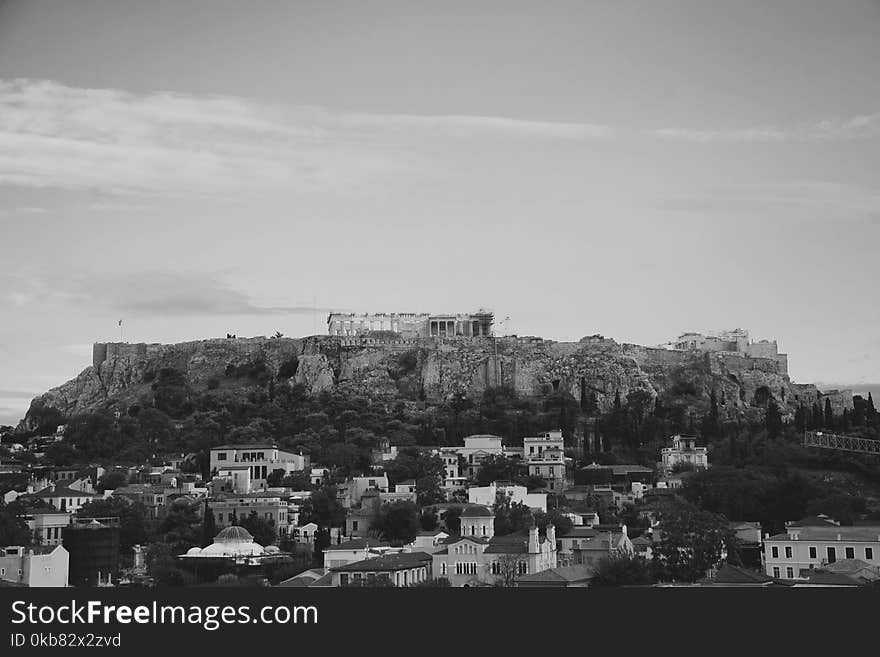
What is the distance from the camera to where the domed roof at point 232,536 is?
1059 inches

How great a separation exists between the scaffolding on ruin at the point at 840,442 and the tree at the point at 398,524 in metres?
10.3

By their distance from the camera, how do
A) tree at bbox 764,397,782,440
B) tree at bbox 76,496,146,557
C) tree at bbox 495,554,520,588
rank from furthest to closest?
tree at bbox 764,397,782,440, tree at bbox 76,496,146,557, tree at bbox 495,554,520,588

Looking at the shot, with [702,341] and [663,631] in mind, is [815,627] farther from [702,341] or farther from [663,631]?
[702,341]

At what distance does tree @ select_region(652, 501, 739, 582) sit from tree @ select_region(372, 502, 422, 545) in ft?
18.6

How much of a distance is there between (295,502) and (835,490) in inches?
406

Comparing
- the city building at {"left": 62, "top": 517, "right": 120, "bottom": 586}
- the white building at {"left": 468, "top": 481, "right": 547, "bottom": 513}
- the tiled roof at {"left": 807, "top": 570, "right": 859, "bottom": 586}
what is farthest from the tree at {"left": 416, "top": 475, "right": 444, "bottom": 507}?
the tiled roof at {"left": 807, "top": 570, "right": 859, "bottom": 586}

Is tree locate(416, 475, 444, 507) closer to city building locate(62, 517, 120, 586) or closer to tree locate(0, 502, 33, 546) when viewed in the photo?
city building locate(62, 517, 120, 586)

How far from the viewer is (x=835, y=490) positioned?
2986 cm

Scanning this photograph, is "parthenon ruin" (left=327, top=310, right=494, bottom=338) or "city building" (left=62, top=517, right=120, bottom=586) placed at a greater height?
"parthenon ruin" (left=327, top=310, right=494, bottom=338)

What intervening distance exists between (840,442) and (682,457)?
11.5 ft

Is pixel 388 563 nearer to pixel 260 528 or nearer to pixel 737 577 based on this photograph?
pixel 737 577

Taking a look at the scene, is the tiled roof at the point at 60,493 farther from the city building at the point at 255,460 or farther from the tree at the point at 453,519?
the tree at the point at 453,519

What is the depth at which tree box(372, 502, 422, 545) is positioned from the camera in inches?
1142

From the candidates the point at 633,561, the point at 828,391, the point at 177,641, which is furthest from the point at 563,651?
the point at 828,391
